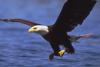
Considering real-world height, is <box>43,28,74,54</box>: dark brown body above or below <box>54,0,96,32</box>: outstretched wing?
below

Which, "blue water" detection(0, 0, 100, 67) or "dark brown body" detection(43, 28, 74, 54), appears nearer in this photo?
"dark brown body" detection(43, 28, 74, 54)

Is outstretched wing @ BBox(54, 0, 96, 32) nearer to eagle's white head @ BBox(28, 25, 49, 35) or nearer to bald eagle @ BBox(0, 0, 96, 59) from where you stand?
bald eagle @ BBox(0, 0, 96, 59)

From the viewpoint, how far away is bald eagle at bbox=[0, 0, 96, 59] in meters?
Answer: 7.61

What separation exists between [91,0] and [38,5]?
18.3m

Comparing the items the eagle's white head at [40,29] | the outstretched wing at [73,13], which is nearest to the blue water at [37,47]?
the outstretched wing at [73,13]

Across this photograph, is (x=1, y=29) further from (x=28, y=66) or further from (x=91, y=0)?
(x=91, y=0)

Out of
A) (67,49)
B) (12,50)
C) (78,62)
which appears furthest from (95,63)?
(67,49)

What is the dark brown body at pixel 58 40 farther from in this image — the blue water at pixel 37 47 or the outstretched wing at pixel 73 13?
the blue water at pixel 37 47

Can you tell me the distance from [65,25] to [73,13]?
0.22 meters

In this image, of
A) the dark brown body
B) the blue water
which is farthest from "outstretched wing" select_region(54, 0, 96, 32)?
the blue water

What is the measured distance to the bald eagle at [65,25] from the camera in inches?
300

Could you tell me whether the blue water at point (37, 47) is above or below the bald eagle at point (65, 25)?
above

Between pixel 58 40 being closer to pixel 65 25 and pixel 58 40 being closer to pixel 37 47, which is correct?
pixel 65 25

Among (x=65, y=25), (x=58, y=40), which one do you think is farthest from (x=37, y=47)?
(x=58, y=40)
